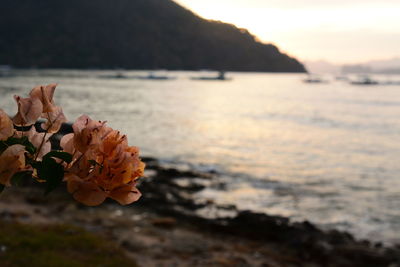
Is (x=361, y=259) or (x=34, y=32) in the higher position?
(x=34, y=32)

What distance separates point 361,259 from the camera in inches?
418

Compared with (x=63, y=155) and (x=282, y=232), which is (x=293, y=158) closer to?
(x=282, y=232)

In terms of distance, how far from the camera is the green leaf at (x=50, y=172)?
1.04m

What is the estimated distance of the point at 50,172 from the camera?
1.05m

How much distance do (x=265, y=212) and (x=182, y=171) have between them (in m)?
6.10

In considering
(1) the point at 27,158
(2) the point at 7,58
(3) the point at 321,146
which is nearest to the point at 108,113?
(3) the point at 321,146

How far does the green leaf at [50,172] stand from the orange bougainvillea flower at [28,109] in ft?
0.38

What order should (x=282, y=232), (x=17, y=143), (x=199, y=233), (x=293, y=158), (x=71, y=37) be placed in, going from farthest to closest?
1. (x=71, y=37)
2. (x=293, y=158)
3. (x=282, y=232)
4. (x=199, y=233)
5. (x=17, y=143)

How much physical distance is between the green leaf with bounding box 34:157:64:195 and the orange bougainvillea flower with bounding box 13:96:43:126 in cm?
12

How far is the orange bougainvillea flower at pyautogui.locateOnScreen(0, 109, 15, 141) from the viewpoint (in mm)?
A: 1026

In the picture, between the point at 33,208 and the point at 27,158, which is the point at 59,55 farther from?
the point at 27,158

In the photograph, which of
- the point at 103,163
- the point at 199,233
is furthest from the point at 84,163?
the point at 199,233

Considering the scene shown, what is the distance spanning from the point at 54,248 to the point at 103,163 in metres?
7.57

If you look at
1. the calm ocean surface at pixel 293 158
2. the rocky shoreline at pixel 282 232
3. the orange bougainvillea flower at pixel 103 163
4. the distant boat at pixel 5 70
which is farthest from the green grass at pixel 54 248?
the distant boat at pixel 5 70
